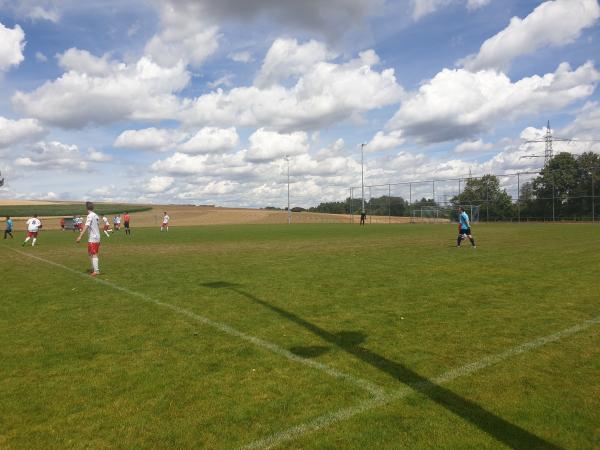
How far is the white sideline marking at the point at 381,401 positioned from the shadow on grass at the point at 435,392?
153 mm

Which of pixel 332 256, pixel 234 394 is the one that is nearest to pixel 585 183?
pixel 332 256

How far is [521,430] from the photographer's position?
3588 mm

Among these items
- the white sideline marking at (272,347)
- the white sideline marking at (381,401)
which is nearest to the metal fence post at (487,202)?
the white sideline marking at (272,347)

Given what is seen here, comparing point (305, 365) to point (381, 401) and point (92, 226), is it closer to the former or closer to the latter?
point (381, 401)

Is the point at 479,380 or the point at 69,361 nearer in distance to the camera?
the point at 479,380

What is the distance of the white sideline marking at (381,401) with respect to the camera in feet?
11.6

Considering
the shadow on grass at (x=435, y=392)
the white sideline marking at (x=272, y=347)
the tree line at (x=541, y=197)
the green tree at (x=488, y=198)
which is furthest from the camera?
the green tree at (x=488, y=198)

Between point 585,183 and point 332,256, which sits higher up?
point 585,183

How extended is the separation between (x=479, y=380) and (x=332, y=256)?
41.7 feet

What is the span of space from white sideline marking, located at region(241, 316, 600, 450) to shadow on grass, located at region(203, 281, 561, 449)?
0.15 metres

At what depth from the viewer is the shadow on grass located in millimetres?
3475

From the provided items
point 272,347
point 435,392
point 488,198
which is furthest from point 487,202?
point 435,392

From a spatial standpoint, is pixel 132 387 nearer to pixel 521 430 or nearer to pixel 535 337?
pixel 521 430

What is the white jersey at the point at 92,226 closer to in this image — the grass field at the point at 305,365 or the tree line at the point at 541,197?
the grass field at the point at 305,365
